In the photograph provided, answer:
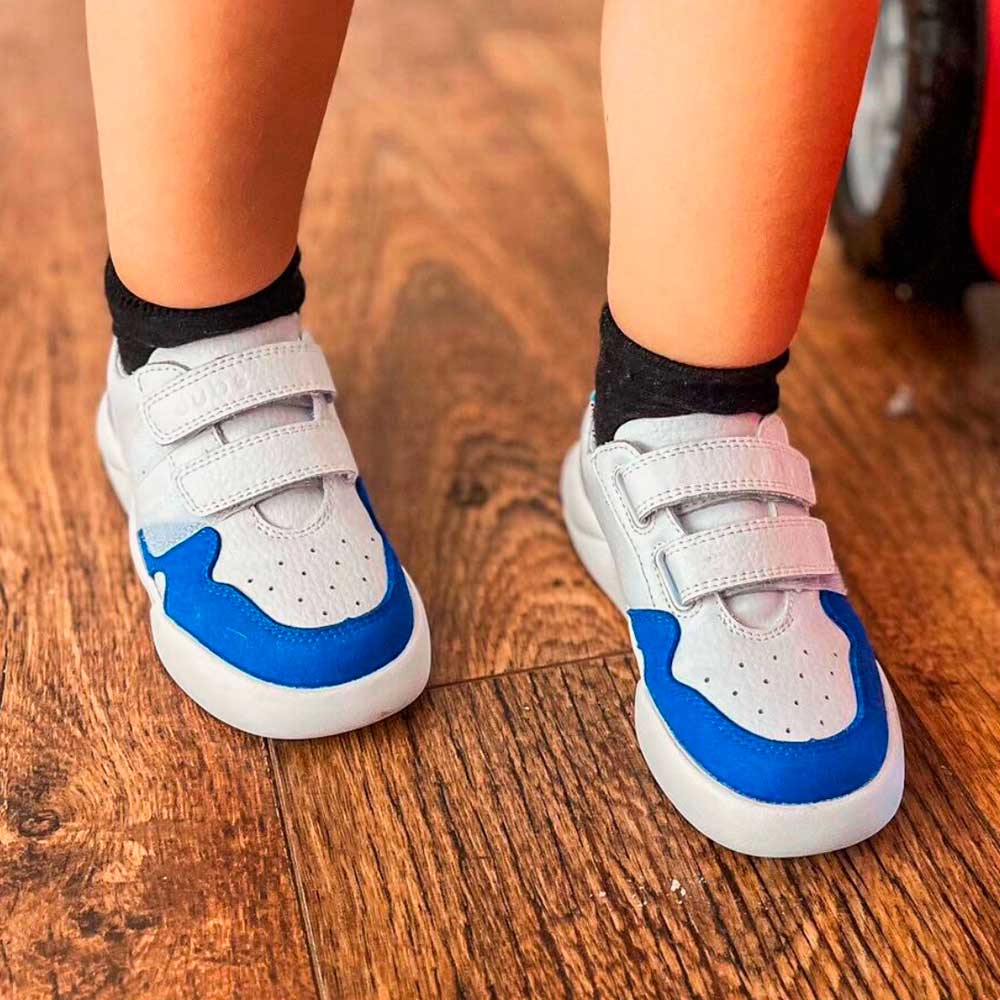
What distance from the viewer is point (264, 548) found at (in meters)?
0.58

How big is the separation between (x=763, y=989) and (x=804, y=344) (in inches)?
20.1

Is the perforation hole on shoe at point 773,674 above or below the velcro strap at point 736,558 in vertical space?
below

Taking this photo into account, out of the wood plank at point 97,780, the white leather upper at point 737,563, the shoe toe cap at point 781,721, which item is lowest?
the wood plank at point 97,780

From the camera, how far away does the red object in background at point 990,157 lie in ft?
2.52

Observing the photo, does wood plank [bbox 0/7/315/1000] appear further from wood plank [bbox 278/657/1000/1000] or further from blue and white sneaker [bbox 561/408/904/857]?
blue and white sneaker [bbox 561/408/904/857]

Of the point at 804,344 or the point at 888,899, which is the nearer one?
the point at 888,899

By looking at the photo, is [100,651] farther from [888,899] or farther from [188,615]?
[888,899]

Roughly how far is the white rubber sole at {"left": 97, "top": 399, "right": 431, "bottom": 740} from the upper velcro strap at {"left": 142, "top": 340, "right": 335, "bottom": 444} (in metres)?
0.09

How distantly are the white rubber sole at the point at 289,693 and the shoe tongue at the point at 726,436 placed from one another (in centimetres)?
14

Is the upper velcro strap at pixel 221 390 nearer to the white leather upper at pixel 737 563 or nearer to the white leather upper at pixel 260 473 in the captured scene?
the white leather upper at pixel 260 473

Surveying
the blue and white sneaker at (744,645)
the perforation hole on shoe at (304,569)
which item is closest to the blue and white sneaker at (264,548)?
the perforation hole on shoe at (304,569)

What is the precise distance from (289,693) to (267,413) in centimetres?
14

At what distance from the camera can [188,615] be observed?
0.58 metres

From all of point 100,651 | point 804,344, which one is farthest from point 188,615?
point 804,344
